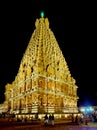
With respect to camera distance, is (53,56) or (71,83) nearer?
(53,56)

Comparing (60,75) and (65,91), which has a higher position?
(60,75)

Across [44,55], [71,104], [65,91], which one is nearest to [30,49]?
[44,55]

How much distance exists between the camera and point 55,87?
40.9 m

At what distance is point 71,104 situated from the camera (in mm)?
44844

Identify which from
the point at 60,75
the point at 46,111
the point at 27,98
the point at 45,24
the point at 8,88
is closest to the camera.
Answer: the point at 46,111

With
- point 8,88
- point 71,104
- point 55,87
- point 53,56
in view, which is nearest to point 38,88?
point 55,87

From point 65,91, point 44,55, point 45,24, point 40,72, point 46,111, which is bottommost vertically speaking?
point 46,111

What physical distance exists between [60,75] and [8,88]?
1379 centimetres

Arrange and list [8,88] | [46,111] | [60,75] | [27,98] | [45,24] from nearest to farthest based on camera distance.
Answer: [46,111], [27,98], [60,75], [45,24], [8,88]

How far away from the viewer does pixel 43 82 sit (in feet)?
128

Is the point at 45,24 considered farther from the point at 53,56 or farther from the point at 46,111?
the point at 46,111

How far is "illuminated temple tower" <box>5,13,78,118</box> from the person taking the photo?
37722mm

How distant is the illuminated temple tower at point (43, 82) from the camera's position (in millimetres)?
37722

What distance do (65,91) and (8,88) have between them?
542 inches
